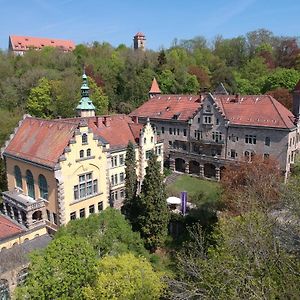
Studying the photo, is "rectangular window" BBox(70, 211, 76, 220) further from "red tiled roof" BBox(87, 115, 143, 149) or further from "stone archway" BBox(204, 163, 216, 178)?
"stone archway" BBox(204, 163, 216, 178)

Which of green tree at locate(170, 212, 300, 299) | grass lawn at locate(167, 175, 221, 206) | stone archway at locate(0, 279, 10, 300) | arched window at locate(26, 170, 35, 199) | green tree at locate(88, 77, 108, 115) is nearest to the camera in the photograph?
green tree at locate(170, 212, 300, 299)

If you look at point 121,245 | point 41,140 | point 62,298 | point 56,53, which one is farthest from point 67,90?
point 62,298

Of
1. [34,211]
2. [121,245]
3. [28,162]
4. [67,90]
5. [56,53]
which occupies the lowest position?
[121,245]

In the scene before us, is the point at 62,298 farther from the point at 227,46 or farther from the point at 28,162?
the point at 227,46

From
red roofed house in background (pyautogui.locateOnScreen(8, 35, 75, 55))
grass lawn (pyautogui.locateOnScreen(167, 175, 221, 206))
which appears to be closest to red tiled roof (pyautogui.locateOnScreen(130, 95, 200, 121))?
grass lawn (pyautogui.locateOnScreen(167, 175, 221, 206))

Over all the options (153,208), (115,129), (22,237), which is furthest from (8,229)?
(115,129)

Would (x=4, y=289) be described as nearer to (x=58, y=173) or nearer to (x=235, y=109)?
(x=58, y=173)
